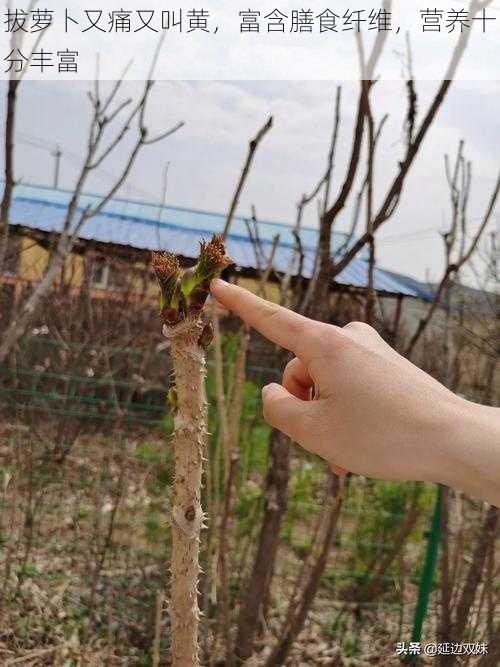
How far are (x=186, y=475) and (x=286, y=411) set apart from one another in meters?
0.14

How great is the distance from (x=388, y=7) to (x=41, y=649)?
2194mm

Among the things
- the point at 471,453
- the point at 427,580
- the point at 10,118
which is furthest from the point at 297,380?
the point at 427,580

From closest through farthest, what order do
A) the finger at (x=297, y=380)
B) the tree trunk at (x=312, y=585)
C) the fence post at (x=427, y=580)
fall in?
the finger at (x=297, y=380), the tree trunk at (x=312, y=585), the fence post at (x=427, y=580)

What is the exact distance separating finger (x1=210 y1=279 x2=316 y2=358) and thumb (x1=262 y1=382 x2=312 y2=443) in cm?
6

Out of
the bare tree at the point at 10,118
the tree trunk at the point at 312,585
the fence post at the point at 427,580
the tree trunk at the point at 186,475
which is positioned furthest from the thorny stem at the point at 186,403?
the fence post at the point at 427,580

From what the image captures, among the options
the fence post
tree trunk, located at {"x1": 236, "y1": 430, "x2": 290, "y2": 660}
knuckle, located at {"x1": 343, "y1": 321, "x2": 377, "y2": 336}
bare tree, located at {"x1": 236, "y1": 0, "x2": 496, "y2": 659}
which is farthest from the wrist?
the fence post

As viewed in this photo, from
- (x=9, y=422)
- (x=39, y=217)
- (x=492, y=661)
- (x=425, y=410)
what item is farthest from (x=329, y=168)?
(x=39, y=217)

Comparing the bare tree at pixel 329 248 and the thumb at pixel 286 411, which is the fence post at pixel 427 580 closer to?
the bare tree at pixel 329 248

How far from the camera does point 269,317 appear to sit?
0.78 metres

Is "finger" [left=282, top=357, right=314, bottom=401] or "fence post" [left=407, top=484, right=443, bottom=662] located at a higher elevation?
"finger" [left=282, top=357, right=314, bottom=401]

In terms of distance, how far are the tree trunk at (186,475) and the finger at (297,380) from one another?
128 mm

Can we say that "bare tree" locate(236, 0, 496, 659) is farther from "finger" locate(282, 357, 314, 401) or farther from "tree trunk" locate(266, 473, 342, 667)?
"finger" locate(282, 357, 314, 401)

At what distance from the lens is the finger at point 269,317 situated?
769 mm

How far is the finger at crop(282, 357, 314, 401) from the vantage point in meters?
0.88
